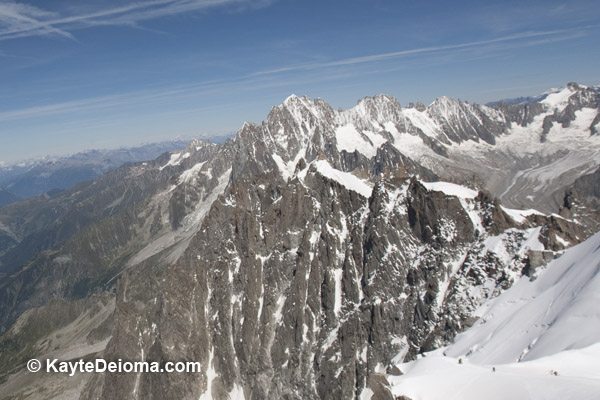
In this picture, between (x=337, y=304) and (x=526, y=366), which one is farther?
(x=337, y=304)

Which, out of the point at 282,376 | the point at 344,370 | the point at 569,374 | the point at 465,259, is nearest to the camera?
the point at 569,374

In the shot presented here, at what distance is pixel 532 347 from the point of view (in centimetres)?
5878

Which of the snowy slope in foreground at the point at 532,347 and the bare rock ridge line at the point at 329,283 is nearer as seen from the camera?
the snowy slope in foreground at the point at 532,347

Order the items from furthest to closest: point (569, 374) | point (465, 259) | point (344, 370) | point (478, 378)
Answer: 1. point (344, 370)
2. point (465, 259)
3. point (478, 378)
4. point (569, 374)

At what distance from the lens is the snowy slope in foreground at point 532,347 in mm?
39719

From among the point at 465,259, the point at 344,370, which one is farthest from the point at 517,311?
the point at 344,370

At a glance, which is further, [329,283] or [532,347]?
[329,283]

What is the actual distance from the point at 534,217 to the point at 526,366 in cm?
7603

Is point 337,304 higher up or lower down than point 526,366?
lower down

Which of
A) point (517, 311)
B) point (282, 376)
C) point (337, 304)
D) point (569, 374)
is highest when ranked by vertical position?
point (569, 374)

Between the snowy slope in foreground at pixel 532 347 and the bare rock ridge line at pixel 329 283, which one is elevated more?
the snowy slope in foreground at pixel 532 347

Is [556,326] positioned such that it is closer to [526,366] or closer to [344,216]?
[526,366]

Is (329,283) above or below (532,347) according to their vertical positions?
below

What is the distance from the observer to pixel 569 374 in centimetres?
3984
